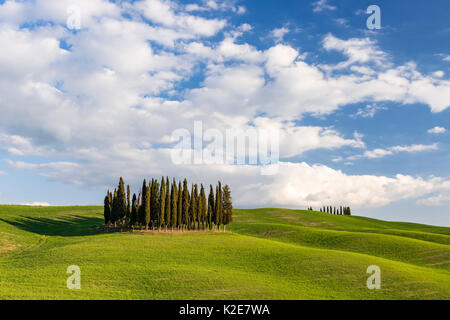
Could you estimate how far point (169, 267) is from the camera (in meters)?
39.3

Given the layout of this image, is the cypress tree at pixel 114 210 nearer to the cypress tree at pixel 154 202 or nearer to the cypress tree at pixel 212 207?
the cypress tree at pixel 154 202

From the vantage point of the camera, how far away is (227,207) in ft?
271

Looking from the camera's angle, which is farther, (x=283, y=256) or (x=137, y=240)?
(x=137, y=240)

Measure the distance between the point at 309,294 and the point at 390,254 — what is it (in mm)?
29613

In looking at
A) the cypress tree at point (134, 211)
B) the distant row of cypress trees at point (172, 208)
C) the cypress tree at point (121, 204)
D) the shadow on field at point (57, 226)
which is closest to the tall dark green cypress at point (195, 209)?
the distant row of cypress trees at point (172, 208)

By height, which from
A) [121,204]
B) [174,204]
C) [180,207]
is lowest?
[180,207]

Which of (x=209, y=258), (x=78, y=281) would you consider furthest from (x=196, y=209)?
(x=78, y=281)

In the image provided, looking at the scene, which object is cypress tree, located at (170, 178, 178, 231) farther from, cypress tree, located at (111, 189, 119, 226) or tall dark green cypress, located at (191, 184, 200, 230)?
cypress tree, located at (111, 189, 119, 226)

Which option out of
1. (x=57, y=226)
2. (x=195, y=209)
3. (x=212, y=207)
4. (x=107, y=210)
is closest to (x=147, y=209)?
(x=195, y=209)

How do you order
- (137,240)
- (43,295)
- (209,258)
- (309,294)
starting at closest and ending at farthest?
(43,295), (309,294), (209,258), (137,240)

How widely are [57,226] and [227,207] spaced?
1785 inches

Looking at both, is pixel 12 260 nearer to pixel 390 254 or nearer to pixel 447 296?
pixel 447 296

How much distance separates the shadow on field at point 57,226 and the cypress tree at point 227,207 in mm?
31271

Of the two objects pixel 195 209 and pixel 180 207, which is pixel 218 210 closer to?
pixel 195 209
